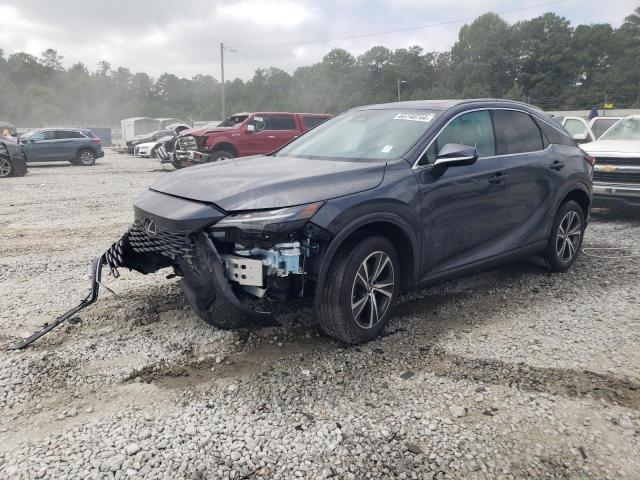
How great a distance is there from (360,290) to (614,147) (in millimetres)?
7055

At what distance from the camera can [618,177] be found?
8508 millimetres

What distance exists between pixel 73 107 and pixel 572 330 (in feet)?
365

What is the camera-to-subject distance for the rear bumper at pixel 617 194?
8.32m

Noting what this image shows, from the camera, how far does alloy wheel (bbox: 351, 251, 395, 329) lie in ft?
12.5

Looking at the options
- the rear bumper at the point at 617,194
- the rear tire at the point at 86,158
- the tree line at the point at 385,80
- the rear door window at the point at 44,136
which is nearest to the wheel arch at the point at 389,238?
the rear bumper at the point at 617,194

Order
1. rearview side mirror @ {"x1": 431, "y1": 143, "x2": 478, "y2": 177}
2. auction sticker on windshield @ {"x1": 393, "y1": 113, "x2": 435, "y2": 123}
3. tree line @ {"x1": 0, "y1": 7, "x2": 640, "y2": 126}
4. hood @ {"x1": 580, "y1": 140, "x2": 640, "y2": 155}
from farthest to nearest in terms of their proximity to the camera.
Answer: tree line @ {"x1": 0, "y1": 7, "x2": 640, "y2": 126}
hood @ {"x1": 580, "y1": 140, "x2": 640, "y2": 155}
auction sticker on windshield @ {"x1": 393, "y1": 113, "x2": 435, "y2": 123}
rearview side mirror @ {"x1": 431, "y1": 143, "x2": 478, "y2": 177}

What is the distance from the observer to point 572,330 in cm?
430

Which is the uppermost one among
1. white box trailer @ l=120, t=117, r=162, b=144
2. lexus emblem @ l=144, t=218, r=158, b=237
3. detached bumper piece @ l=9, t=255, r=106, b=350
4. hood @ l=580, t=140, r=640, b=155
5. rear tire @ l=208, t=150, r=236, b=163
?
white box trailer @ l=120, t=117, r=162, b=144

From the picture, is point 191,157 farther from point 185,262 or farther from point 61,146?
point 185,262

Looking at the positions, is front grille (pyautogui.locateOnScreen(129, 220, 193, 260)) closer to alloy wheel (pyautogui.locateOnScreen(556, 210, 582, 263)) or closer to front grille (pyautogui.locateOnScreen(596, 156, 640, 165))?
alloy wheel (pyautogui.locateOnScreen(556, 210, 582, 263))

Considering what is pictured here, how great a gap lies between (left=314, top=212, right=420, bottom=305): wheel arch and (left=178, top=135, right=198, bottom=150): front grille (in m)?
12.1

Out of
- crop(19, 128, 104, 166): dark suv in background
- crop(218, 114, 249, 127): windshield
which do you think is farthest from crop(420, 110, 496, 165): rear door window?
crop(19, 128, 104, 166): dark suv in background

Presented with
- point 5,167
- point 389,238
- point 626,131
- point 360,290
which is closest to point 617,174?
point 626,131

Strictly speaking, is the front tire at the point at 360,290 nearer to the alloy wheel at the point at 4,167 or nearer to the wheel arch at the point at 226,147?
the wheel arch at the point at 226,147
